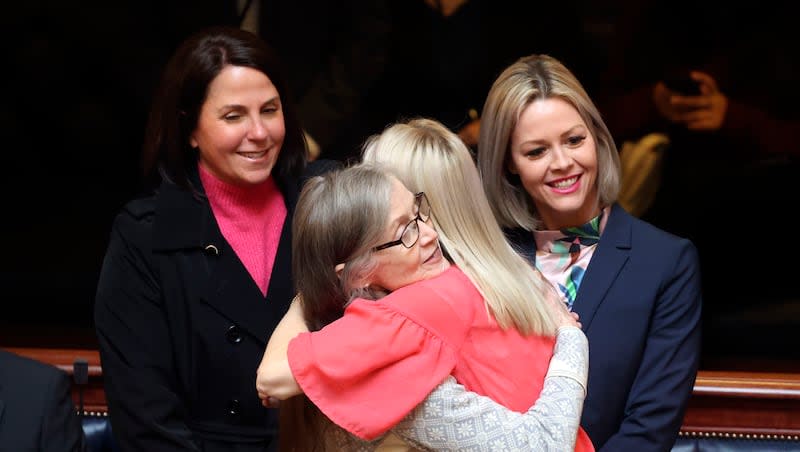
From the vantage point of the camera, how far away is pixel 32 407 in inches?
90.7

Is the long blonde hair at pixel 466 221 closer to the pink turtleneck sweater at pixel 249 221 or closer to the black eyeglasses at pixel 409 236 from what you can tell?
the black eyeglasses at pixel 409 236

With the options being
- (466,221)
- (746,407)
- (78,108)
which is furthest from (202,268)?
(746,407)

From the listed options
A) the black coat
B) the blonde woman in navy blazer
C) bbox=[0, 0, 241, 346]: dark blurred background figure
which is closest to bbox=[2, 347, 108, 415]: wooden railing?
bbox=[0, 0, 241, 346]: dark blurred background figure

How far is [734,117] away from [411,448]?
250 centimetres

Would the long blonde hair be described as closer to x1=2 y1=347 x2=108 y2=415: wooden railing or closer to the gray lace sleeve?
the gray lace sleeve

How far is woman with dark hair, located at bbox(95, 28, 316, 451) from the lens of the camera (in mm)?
2895

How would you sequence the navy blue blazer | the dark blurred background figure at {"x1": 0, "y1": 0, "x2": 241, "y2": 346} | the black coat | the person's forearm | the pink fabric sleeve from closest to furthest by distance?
1. the pink fabric sleeve
2. the person's forearm
3. the navy blue blazer
4. the black coat
5. the dark blurred background figure at {"x1": 0, "y1": 0, "x2": 241, "y2": 346}

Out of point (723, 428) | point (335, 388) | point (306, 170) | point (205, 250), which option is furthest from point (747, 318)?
point (335, 388)

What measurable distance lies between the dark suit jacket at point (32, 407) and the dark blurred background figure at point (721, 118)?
8.23 feet

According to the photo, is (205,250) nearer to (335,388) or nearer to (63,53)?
(335,388)

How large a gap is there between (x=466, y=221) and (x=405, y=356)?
1.21 feet

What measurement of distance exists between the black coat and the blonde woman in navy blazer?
2.15 ft

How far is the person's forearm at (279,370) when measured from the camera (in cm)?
219

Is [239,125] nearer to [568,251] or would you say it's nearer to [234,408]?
[234,408]
